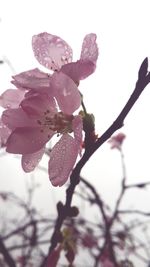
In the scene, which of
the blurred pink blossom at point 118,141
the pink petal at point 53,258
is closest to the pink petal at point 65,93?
the pink petal at point 53,258

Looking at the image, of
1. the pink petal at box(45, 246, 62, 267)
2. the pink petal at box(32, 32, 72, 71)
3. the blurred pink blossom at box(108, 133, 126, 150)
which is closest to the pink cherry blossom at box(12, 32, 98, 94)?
the pink petal at box(32, 32, 72, 71)

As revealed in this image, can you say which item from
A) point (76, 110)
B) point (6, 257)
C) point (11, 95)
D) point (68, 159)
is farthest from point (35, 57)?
point (6, 257)

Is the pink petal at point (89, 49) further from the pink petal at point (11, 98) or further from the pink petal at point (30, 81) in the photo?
the pink petal at point (11, 98)

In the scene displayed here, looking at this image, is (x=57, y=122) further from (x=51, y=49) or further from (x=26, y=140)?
(x=51, y=49)

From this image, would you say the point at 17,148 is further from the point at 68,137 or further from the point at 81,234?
the point at 81,234

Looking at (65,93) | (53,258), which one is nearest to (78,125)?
(65,93)

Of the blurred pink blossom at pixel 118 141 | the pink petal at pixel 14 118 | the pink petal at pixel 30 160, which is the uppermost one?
the pink petal at pixel 14 118
